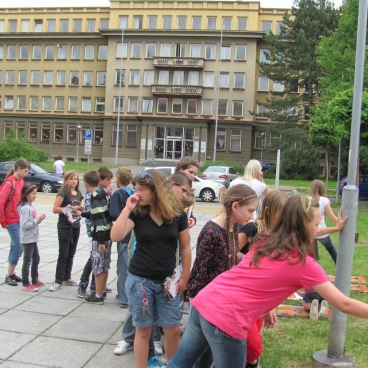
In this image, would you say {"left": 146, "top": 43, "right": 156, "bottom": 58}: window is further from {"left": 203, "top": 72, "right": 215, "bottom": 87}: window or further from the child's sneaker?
the child's sneaker

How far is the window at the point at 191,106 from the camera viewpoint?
5166 cm

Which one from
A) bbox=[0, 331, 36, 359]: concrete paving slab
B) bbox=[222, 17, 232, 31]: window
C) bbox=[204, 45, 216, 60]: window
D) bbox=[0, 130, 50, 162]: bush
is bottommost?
bbox=[0, 331, 36, 359]: concrete paving slab

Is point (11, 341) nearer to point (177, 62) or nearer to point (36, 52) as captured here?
point (177, 62)

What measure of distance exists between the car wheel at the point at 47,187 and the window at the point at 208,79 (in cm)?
3277

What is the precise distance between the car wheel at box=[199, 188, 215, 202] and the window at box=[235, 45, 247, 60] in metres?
33.6

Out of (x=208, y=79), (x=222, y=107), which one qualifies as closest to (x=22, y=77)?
(x=208, y=79)

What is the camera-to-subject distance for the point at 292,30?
4491 cm

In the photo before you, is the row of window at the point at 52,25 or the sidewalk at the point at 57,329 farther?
the row of window at the point at 52,25

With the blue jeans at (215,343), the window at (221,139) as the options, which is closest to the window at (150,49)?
the window at (221,139)

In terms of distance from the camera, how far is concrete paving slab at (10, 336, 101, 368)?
158 inches

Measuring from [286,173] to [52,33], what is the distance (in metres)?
33.7

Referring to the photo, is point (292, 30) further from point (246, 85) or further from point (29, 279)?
point (29, 279)

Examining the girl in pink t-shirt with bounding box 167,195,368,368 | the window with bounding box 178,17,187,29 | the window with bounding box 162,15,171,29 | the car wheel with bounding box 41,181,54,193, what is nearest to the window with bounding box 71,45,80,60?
the window with bounding box 162,15,171,29

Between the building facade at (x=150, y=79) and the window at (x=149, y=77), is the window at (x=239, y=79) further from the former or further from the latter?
the window at (x=149, y=77)
